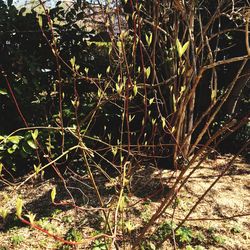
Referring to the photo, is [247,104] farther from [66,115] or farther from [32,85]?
[32,85]

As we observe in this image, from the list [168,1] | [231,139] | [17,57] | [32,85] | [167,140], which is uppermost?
[168,1]

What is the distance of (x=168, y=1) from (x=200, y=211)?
2.46 m

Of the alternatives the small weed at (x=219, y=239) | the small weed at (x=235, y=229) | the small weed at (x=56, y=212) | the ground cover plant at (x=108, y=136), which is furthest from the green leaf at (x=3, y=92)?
the small weed at (x=235, y=229)

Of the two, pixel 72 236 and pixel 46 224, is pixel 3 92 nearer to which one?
pixel 46 224

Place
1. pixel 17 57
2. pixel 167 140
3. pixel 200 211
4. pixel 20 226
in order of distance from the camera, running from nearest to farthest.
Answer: pixel 20 226 < pixel 200 211 < pixel 17 57 < pixel 167 140

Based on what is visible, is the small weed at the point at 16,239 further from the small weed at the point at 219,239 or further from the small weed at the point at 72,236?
the small weed at the point at 219,239

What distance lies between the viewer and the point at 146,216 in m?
3.93

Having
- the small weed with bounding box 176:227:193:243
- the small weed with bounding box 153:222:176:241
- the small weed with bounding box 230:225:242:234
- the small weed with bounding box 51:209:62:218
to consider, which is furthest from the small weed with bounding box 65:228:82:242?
the small weed with bounding box 230:225:242:234

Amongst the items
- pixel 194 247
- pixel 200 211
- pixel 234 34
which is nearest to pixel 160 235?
pixel 194 247

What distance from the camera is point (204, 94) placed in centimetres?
588

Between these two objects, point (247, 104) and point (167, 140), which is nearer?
point (167, 140)

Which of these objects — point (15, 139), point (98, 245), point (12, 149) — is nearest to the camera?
point (98, 245)

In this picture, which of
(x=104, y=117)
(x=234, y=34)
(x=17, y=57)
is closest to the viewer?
(x=17, y=57)

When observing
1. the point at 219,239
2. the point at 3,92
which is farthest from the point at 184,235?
the point at 3,92
